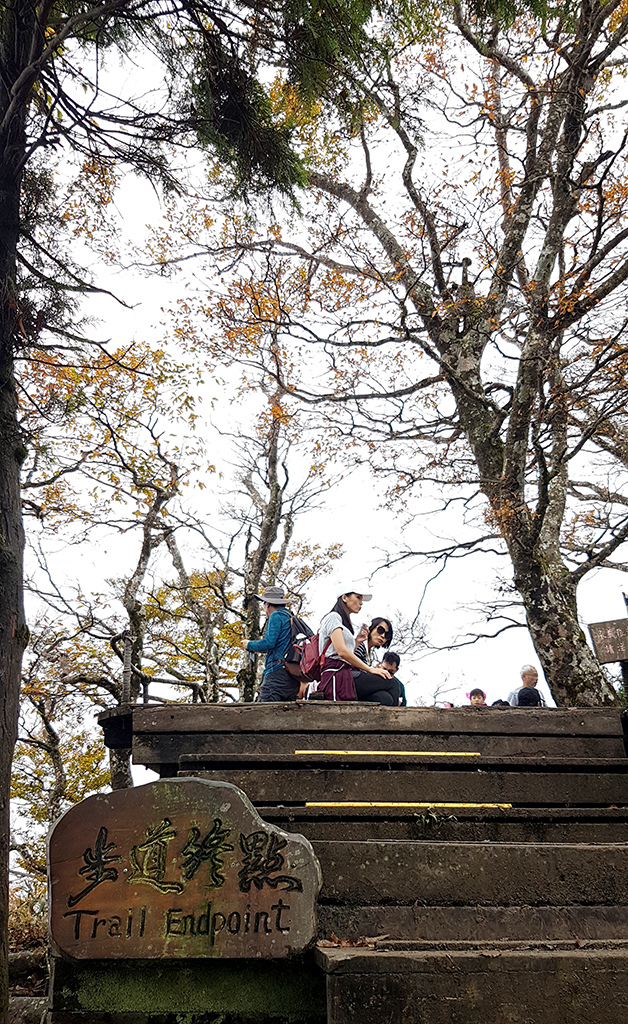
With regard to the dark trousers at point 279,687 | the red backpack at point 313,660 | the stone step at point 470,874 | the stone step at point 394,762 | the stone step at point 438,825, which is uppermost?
the red backpack at point 313,660

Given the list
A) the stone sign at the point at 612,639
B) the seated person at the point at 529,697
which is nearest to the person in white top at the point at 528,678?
the seated person at the point at 529,697

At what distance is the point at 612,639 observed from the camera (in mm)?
6254

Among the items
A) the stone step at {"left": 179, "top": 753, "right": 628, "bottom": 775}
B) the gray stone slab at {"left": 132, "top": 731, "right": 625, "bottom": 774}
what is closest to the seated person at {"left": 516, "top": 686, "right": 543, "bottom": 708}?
the gray stone slab at {"left": 132, "top": 731, "right": 625, "bottom": 774}

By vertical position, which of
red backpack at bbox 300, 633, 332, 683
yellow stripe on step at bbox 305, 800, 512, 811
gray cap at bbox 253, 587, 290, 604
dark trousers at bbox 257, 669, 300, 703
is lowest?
yellow stripe on step at bbox 305, 800, 512, 811

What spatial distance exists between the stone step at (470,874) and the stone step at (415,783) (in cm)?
61

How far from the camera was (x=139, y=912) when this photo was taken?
346cm

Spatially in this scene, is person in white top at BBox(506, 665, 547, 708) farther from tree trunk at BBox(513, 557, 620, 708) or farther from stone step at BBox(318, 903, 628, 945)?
stone step at BBox(318, 903, 628, 945)

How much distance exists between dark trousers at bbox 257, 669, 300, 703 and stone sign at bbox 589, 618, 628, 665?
9.31 feet

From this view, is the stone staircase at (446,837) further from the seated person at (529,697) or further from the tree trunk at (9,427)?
the seated person at (529,697)

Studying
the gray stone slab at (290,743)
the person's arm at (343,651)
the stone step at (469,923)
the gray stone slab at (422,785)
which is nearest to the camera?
the stone step at (469,923)

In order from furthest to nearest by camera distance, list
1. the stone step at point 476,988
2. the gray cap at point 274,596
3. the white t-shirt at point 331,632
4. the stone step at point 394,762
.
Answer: the gray cap at point 274,596, the white t-shirt at point 331,632, the stone step at point 394,762, the stone step at point 476,988

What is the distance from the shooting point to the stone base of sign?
11.7 ft

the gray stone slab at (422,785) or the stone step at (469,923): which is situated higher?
the gray stone slab at (422,785)

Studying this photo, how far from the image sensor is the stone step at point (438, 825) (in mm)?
4398
